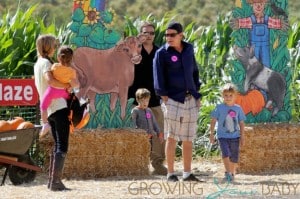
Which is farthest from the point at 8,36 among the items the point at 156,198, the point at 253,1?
the point at 156,198

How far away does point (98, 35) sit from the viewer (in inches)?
490

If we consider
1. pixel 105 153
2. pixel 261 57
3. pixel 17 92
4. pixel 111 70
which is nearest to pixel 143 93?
pixel 111 70

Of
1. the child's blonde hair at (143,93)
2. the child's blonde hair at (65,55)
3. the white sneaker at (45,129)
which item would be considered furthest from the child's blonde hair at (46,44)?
the child's blonde hair at (143,93)

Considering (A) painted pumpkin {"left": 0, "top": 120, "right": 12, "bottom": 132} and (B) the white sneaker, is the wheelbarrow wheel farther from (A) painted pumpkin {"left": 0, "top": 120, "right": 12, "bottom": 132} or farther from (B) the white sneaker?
(B) the white sneaker

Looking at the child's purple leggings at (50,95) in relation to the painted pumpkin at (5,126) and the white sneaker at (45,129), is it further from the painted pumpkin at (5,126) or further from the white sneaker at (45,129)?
the painted pumpkin at (5,126)

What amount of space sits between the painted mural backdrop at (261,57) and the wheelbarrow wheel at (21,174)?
2759mm

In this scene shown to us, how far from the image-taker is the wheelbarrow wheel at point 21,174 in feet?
37.4

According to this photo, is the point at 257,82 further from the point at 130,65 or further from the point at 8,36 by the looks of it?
the point at 8,36

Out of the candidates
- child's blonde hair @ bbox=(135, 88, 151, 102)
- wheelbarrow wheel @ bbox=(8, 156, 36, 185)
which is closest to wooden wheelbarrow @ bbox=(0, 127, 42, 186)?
wheelbarrow wheel @ bbox=(8, 156, 36, 185)

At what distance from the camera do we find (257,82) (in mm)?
12797

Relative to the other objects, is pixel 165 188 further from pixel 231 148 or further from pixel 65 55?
pixel 65 55

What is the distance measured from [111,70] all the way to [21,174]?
1.78m

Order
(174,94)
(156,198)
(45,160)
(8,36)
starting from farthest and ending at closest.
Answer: (8,36) → (45,160) → (174,94) → (156,198)

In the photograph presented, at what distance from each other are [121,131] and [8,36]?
2.47 m
